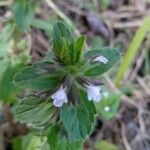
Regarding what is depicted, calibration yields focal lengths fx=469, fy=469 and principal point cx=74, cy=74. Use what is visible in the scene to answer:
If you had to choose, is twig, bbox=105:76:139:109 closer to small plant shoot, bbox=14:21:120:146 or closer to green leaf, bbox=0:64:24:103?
green leaf, bbox=0:64:24:103

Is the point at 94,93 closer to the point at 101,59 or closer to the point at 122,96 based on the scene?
the point at 101,59

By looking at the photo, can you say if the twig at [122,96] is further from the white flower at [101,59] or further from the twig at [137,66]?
the white flower at [101,59]

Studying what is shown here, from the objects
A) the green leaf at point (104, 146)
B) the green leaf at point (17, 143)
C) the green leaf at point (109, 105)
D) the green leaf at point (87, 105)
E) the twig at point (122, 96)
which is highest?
the green leaf at point (87, 105)

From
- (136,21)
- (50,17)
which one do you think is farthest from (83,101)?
(136,21)

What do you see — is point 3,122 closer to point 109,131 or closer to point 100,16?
point 109,131

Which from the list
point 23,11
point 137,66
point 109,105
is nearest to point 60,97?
point 23,11

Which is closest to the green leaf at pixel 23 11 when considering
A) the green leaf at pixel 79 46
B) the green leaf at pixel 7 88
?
the green leaf at pixel 7 88


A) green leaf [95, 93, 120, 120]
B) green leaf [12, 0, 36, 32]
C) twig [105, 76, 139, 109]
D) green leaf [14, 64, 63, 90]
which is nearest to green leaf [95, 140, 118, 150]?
green leaf [95, 93, 120, 120]

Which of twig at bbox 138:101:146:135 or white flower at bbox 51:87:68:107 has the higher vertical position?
white flower at bbox 51:87:68:107
